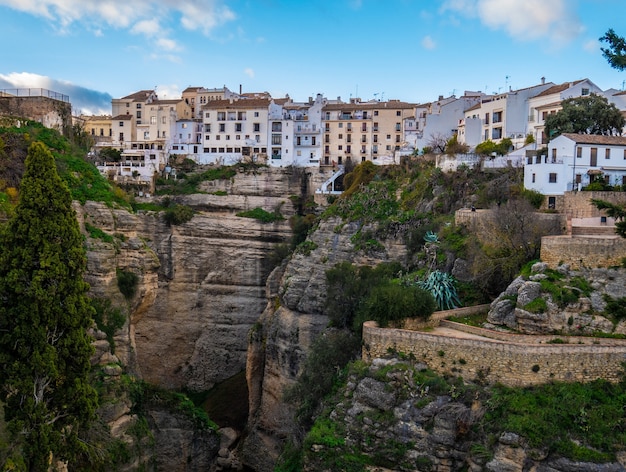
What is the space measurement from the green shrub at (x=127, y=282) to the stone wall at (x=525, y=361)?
12723 mm

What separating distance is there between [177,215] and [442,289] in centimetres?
2343

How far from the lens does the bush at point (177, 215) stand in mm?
45675

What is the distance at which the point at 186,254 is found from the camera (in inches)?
1801

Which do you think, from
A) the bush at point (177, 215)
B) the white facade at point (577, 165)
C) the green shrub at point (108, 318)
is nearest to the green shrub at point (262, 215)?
the bush at point (177, 215)

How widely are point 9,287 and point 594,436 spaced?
15.7 meters

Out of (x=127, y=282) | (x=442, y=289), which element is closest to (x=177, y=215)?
(x=127, y=282)

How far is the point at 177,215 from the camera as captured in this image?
150 feet

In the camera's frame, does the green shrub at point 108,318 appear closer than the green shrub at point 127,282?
Yes

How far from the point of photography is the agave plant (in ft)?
86.8

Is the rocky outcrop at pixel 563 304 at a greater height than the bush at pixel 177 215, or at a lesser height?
lesser

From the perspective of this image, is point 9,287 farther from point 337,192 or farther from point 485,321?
point 337,192

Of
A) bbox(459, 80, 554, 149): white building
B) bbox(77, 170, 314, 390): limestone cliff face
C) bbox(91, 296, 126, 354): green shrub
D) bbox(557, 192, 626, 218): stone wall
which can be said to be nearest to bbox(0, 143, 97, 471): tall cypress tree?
bbox(91, 296, 126, 354): green shrub

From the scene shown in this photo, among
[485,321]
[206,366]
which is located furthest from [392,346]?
[206,366]

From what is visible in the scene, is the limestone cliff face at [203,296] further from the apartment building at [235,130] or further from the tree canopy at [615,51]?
the tree canopy at [615,51]
